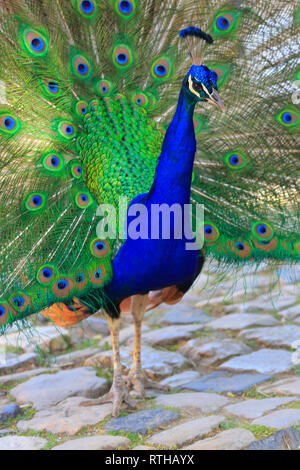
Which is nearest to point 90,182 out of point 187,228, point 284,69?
point 187,228

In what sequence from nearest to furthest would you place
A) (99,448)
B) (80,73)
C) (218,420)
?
(99,448)
(218,420)
(80,73)

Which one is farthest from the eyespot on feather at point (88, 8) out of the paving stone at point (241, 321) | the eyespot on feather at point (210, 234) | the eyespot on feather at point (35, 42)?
the paving stone at point (241, 321)

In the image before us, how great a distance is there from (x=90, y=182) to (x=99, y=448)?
1.21m

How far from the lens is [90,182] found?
9.49ft

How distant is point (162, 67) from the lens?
3.03 meters

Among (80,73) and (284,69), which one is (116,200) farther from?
(284,69)

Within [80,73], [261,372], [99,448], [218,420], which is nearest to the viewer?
[99,448]

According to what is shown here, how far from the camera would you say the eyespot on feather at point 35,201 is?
9.12 ft

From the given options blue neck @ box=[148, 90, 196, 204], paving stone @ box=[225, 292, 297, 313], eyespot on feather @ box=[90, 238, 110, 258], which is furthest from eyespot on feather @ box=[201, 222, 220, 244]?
paving stone @ box=[225, 292, 297, 313]

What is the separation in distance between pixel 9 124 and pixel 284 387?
190 cm

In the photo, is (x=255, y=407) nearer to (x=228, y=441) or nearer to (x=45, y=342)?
(x=228, y=441)

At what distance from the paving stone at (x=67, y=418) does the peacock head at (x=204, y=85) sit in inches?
62.7

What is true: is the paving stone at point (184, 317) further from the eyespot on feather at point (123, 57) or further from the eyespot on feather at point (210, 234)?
the eyespot on feather at point (123, 57)

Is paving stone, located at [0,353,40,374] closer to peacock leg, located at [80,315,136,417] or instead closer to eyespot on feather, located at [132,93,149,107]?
peacock leg, located at [80,315,136,417]
